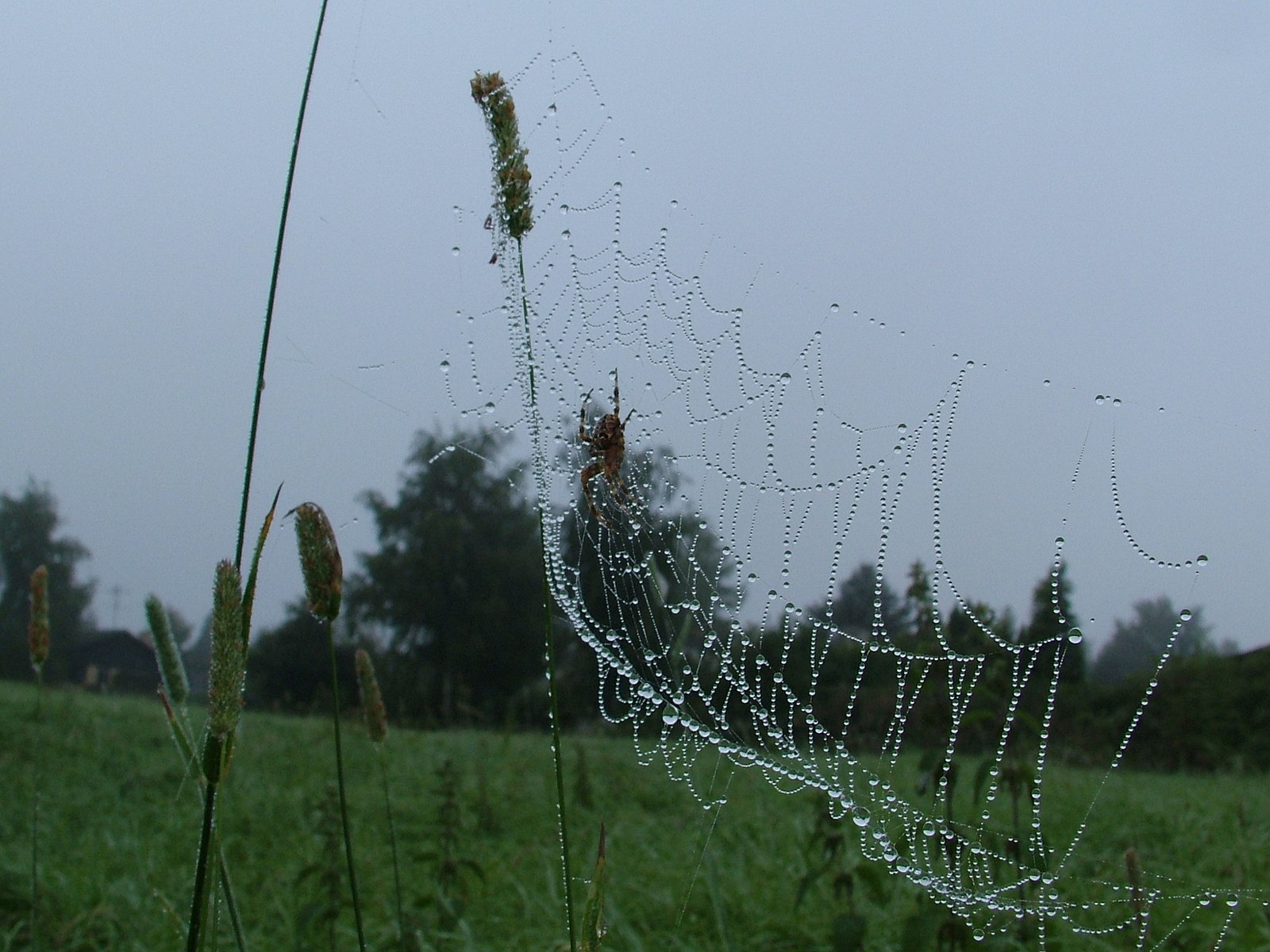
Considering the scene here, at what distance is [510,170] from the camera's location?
4.25 ft

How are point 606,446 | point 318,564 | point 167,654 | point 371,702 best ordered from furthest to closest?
point 606,446 → point 371,702 → point 167,654 → point 318,564

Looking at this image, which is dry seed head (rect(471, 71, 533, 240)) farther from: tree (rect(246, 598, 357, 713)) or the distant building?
tree (rect(246, 598, 357, 713))

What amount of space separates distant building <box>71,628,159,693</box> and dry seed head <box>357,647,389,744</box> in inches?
433

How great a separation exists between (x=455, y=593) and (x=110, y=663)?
327 inches

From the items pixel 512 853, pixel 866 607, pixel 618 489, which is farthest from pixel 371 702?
pixel 512 853

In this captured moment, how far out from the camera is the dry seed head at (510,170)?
130cm

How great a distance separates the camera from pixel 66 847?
18.2ft

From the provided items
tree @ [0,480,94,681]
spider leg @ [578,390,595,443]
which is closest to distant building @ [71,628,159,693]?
tree @ [0,480,94,681]

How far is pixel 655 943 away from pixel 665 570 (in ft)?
4.31

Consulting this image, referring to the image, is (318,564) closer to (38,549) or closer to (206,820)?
(206,820)

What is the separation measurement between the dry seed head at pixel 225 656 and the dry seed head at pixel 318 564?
0.21 meters

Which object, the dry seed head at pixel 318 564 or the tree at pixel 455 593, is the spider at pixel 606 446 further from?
the tree at pixel 455 593

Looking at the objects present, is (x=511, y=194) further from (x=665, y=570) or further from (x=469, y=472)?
(x=469, y=472)

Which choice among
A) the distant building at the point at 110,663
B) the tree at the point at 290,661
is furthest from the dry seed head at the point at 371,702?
the tree at the point at 290,661
